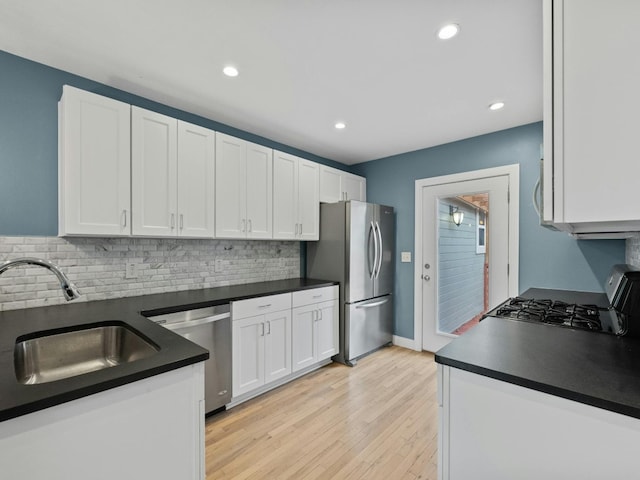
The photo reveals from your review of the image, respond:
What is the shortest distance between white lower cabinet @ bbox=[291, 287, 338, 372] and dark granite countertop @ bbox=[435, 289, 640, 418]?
1807mm

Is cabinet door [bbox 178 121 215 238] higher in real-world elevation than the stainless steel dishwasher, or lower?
higher

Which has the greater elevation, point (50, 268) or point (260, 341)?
point (50, 268)

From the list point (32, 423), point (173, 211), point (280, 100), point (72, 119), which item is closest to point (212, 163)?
point (173, 211)

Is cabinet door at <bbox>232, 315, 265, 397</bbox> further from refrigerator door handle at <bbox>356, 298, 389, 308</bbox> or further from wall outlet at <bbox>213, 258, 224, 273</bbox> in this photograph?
refrigerator door handle at <bbox>356, 298, 389, 308</bbox>

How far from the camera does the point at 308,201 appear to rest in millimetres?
→ 3471

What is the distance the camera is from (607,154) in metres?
0.74

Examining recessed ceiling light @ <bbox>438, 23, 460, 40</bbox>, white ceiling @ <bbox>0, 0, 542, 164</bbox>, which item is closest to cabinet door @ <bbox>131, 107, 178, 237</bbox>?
white ceiling @ <bbox>0, 0, 542, 164</bbox>

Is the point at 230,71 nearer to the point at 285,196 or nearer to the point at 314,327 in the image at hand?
the point at 285,196

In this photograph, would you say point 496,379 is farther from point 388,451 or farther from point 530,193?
point 530,193

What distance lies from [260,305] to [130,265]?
1.07 metres

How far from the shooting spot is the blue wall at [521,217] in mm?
2715

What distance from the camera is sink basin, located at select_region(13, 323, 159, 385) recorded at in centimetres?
135

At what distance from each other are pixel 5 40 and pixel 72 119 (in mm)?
536

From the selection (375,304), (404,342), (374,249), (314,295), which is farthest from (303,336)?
(404,342)
